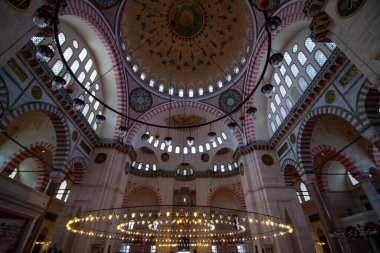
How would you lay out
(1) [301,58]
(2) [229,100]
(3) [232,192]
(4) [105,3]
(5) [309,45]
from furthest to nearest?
(3) [232,192] → (2) [229,100] → (4) [105,3] → (1) [301,58] → (5) [309,45]

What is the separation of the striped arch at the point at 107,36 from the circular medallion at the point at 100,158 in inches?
59.2

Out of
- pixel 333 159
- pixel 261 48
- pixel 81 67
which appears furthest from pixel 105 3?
pixel 333 159

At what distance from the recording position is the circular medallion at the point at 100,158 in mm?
12758

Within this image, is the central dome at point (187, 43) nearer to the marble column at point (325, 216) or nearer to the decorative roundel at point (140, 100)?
the decorative roundel at point (140, 100)

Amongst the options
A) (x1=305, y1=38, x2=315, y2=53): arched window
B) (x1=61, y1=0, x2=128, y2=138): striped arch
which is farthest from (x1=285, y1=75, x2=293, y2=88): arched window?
(x1=61, y1=0, x2=128, y2=138): striped arch

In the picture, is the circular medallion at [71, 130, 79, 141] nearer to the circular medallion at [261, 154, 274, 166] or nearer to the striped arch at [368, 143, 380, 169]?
the circular medallion at [261, 154, 274, 166]

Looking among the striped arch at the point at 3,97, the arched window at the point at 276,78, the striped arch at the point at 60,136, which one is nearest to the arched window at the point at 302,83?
the arched window at the point at 276,78

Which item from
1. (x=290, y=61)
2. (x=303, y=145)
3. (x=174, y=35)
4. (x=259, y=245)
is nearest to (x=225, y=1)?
(x=174, y=35)

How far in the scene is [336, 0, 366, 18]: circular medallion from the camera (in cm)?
486

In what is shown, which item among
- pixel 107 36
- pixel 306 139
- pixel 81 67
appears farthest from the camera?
pixel 107 36

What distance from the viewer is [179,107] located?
1655 centimetres

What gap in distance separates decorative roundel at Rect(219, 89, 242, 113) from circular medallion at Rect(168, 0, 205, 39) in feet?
18.0

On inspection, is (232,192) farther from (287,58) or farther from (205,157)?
(287,58)

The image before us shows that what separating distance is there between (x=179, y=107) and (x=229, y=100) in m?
4.11
